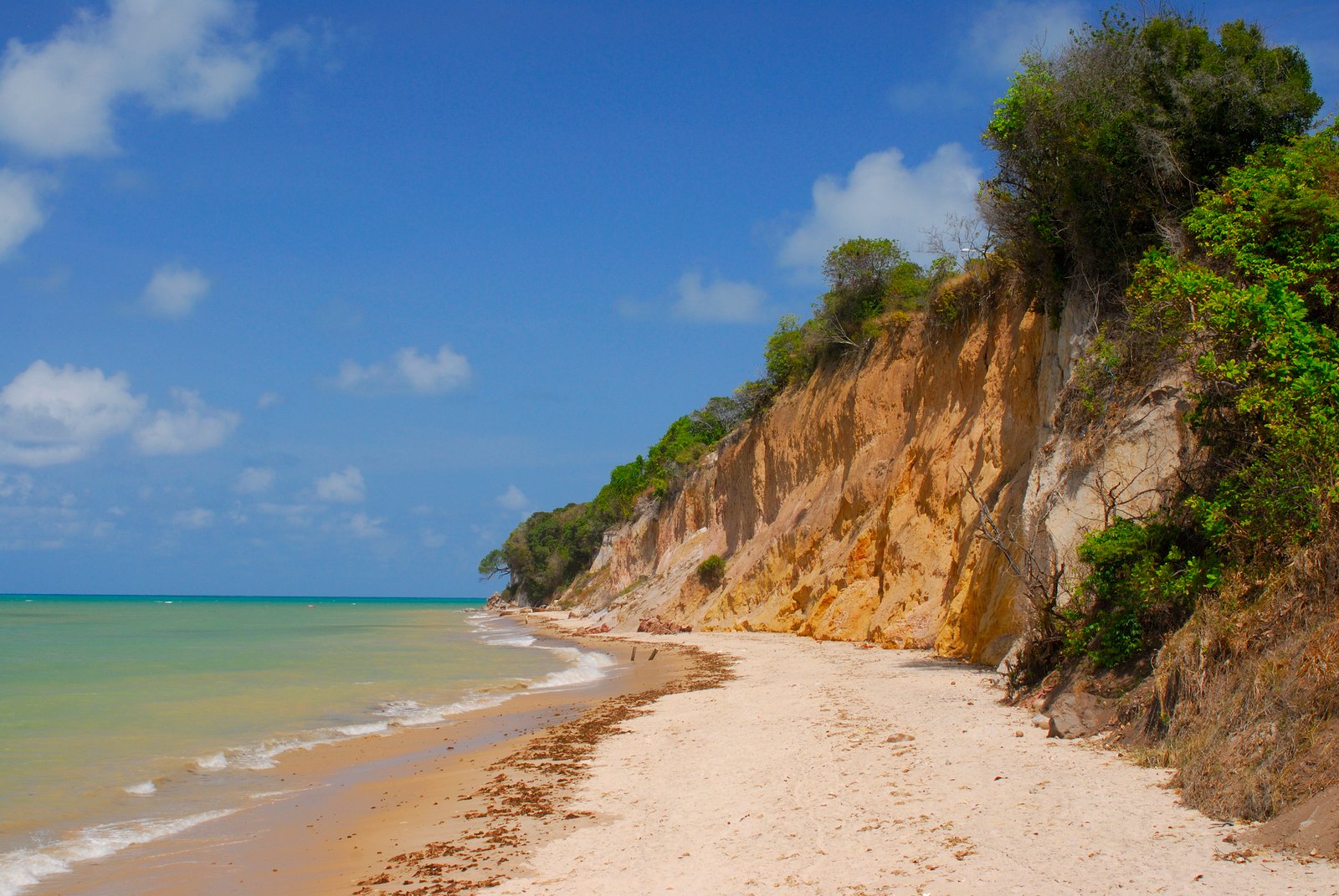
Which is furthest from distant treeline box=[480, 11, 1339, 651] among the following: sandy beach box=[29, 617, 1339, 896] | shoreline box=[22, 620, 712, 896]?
shoreline box=[22, 620, 712, 896]

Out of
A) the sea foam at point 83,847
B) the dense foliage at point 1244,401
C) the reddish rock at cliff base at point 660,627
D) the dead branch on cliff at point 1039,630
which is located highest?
the dense foliage at point 1244,401

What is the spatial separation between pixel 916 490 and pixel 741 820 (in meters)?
15.5

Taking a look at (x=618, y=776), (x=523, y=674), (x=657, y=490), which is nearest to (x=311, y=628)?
(x=657, y=490)

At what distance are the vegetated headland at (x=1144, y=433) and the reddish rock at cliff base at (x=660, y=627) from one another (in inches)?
305

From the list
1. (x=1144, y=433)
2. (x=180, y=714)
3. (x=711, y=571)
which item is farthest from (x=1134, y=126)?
(x=711, y=571)

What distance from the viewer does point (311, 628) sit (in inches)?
1933

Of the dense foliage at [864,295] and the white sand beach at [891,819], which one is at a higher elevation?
the dense foliage at [864,295]

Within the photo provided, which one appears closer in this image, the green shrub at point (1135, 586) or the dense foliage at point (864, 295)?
the green shrub at point (1135, 586)

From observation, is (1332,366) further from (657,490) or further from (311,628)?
(311,628)

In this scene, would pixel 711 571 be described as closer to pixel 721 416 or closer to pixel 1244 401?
pixel 721 416

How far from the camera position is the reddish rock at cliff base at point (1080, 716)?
27.7 feet

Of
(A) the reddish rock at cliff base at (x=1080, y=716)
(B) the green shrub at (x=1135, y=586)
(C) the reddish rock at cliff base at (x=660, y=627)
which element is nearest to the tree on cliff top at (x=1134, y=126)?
(B) the green shrub at (x=1135, y=586)

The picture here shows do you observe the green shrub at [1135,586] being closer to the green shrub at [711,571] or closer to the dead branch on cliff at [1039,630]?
the dead branch on cliff at [1039,630]

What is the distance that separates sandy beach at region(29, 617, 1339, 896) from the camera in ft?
18.3
